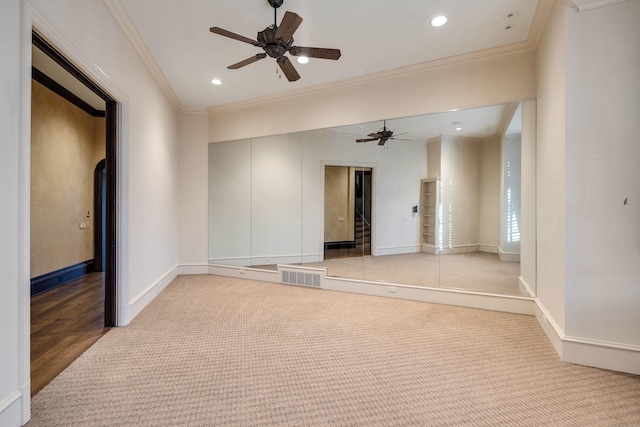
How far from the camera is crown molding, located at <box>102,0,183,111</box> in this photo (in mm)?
2997

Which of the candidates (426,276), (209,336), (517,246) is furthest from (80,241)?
(517,246)

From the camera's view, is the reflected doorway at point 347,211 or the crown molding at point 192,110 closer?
the reflected doorway at point 347,211

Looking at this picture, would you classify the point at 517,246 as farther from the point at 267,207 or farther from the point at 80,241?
the point at 80,241

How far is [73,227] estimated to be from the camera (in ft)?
18.4

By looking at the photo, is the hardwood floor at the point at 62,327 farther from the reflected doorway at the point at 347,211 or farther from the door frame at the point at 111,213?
the reflected doorway at the point at 347,211

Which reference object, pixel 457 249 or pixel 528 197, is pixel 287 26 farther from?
pixel 457 249

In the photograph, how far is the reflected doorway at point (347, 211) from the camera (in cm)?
559

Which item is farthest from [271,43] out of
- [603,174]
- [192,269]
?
[192,269]

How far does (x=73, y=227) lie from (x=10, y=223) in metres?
4.74

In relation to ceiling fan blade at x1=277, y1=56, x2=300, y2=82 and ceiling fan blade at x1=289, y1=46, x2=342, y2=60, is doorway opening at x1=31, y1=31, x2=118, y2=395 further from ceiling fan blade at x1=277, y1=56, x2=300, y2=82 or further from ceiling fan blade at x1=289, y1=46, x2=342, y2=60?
ceiling fan blade at x1=289, y1=46, x2=342, y2=60

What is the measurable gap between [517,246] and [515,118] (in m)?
1.71

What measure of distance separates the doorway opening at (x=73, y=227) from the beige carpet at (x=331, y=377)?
0.36 m

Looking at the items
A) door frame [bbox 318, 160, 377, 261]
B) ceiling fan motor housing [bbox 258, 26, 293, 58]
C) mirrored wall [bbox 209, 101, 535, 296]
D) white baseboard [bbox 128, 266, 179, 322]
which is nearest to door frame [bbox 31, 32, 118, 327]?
white baseboard [bbox 128, 266, 179, 322]

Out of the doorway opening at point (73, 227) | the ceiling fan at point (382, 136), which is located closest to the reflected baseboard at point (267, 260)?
the doorway opening at point (73, 227)
